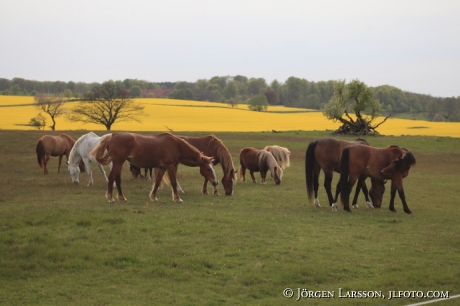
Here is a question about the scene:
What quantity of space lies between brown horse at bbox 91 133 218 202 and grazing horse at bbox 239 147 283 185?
5708 millimetres

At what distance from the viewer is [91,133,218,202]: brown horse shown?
1381 cm

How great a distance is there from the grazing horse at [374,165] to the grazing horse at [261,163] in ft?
20.1

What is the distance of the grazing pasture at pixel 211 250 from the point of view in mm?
7633

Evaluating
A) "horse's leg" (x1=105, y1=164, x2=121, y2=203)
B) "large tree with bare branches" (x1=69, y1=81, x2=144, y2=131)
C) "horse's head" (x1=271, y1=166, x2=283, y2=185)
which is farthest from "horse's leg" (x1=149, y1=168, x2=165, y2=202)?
"large tree with bare branches" (x1=69, y1=81, x2=144, y2=131)

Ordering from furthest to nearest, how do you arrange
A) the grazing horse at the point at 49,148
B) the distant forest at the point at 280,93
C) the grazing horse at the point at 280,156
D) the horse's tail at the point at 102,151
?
the distant forest at the point at 280,93 < the grazing horse at the point at 49,148 < the grazing horse at the point at 280,156 < the horse's tail at the point at 102,151

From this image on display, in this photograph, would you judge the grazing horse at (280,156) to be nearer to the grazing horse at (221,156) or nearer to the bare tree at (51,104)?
the grazing horse at (221,156)

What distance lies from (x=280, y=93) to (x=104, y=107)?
2882 inches

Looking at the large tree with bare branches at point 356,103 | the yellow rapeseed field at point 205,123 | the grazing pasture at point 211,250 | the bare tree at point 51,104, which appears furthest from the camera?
the bare tree at point 51,104

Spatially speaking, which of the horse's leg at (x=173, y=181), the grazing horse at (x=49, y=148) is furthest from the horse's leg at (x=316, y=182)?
the grazing horse at (x=49, y=148)

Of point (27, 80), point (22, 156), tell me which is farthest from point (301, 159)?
point (27, 80)

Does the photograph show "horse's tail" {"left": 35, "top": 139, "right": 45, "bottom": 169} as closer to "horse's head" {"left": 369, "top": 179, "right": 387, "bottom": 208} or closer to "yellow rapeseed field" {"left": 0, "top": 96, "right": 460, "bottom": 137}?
"horse's head" {"left": 369, "top": 179, "right": 387, "bottom": 208}

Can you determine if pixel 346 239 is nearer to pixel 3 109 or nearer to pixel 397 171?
pixel 397 171

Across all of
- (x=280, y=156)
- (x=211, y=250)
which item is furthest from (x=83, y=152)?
(x=211, y=250)

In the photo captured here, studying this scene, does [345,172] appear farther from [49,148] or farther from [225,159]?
[49,148]
